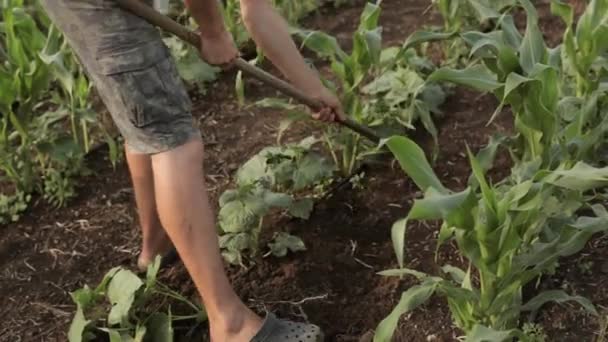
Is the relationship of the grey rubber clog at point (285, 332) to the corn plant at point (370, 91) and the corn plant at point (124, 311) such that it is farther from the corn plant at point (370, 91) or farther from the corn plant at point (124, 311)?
the corn plant at point (370, 91)

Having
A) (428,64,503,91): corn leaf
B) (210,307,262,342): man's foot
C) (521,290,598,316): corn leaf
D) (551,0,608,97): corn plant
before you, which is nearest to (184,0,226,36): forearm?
(428,64,503,91): corn leaf

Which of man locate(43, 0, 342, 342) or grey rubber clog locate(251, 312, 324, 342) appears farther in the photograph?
grey rubber clog locate(251, 312, 324, 342)

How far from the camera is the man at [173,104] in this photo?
240 cm

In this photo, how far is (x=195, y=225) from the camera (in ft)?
8.11

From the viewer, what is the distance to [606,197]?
9.42 feet

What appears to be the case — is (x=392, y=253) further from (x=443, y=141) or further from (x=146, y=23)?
(x=146, y=23)

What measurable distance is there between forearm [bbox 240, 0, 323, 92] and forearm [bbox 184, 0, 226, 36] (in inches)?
4.3

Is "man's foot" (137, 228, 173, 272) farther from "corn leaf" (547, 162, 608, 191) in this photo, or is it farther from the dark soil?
"corn leaf" (547, 162, 608, 191)

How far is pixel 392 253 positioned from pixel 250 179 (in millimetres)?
571

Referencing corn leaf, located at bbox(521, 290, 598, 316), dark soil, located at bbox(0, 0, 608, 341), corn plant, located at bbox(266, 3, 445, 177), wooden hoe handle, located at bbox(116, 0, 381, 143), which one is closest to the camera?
wooden hoe handle, located at bbox(116, 0, 381, 143)

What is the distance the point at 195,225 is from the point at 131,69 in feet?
1.57

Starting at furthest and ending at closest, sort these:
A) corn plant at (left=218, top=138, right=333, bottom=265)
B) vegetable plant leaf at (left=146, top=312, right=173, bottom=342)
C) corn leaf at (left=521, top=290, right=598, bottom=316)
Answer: corn plant at (left=218, top=138, right=333, bottom=265) < vegetable plant leaf at (left=146, top=312, right=173, bottom=342) < corn leaf at (left=521, top=290, right=598, bottom=316)

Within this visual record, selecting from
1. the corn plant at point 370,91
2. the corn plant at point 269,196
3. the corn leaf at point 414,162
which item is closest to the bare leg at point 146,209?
the corn plant at point 269,196

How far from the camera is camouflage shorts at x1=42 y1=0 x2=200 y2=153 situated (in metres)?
2.39
